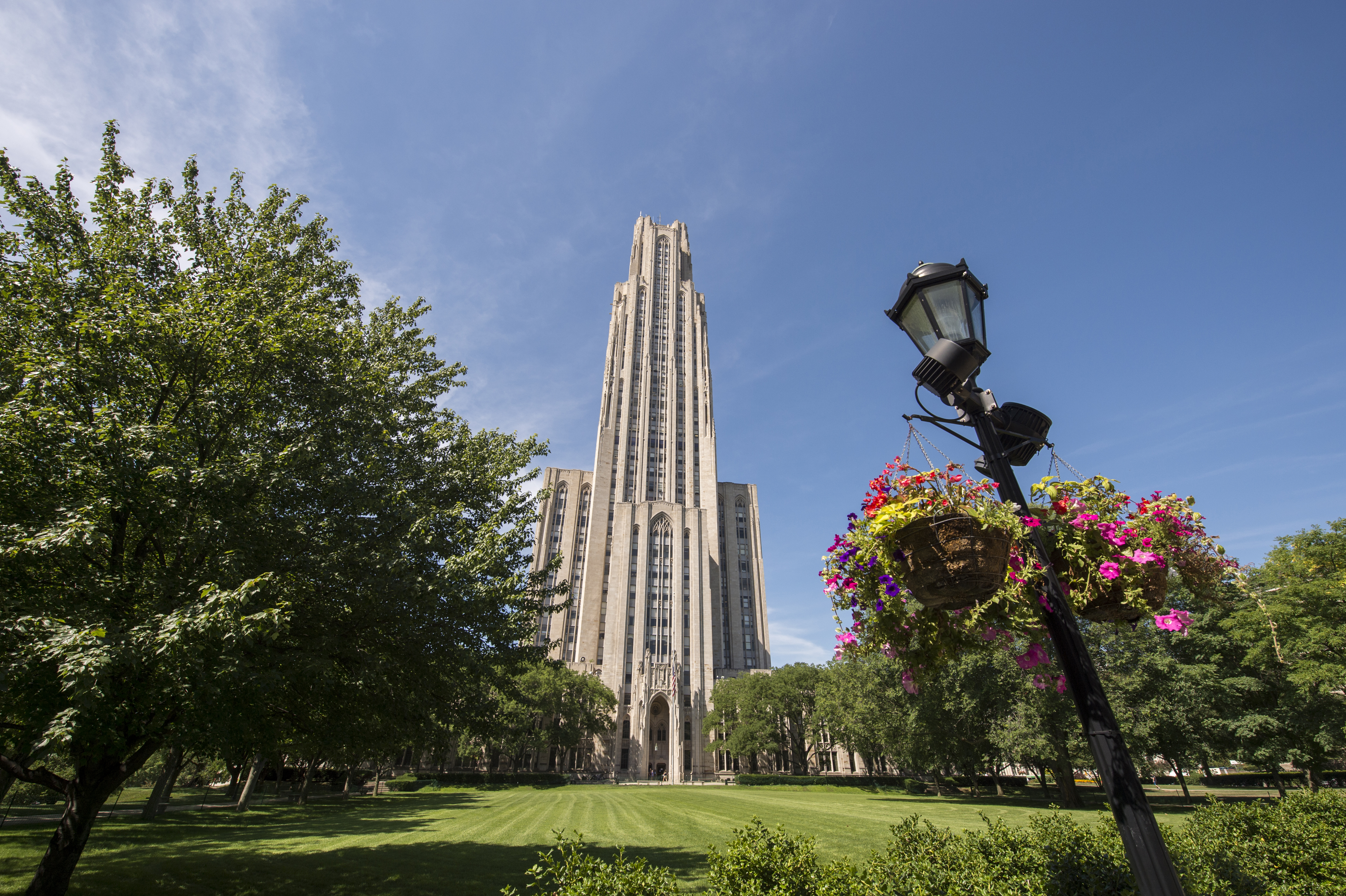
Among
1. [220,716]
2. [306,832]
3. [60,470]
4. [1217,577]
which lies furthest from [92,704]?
[306,832]

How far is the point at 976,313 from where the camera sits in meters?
4.53

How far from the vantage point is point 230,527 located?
8.67 m

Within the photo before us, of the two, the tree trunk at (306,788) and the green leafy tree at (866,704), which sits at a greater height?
the green leafy tree at (866,704)

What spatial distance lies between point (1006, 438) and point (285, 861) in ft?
61.0

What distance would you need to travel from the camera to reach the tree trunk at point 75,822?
8.88 m

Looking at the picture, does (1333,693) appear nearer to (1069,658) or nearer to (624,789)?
(1069,658)

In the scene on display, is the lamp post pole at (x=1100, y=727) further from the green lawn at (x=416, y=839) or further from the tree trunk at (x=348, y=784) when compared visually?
the tree trunk at (x=348, y=784)

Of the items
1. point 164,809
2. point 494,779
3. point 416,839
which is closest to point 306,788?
point 164,809

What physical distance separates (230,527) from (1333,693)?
146ft

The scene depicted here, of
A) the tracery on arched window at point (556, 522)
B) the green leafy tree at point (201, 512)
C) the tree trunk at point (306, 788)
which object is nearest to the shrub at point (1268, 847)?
the green leafy tree at point (201, 512)

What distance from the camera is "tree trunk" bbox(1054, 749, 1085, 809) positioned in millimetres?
29906

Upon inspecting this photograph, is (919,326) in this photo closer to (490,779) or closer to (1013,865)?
(1013,865)

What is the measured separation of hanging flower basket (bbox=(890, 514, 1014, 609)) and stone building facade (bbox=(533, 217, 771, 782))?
77021mm

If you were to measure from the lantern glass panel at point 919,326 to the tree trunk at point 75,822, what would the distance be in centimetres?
1368
